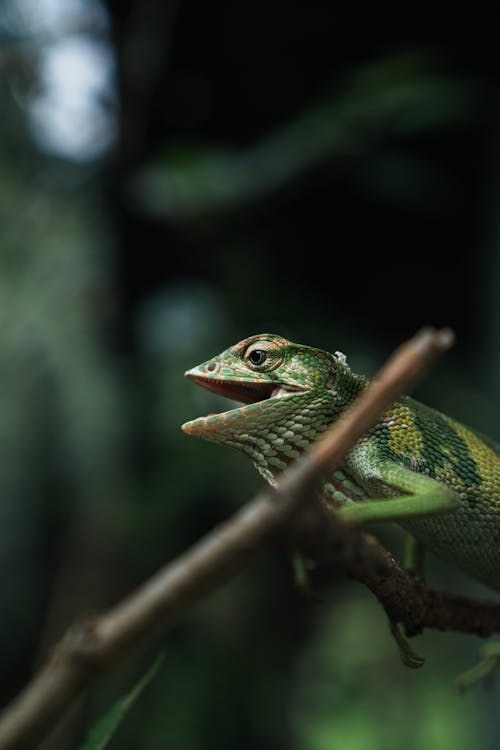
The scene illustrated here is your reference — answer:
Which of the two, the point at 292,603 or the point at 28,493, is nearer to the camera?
the point at 292,603

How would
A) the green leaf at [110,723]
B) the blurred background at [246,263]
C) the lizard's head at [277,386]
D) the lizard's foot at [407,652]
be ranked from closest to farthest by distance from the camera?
1. the green leaf at [110,723]
2. the lizard's foot at [407,652]
3. the lizard's head at [277,386]
4. the blurred background at [246,263]

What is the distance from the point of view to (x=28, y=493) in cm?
404

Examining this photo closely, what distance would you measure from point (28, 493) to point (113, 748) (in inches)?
57.8

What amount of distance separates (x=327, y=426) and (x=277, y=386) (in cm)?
9

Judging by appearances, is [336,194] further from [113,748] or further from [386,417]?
[113,748]

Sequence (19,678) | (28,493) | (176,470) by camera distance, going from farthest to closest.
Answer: (28,493)
(19,678)
(176,470)

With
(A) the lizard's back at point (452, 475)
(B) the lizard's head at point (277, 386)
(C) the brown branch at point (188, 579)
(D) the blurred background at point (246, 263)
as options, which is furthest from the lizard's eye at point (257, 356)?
(D) the blurred background at point (246, 263)

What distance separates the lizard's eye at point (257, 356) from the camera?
111 centimetres

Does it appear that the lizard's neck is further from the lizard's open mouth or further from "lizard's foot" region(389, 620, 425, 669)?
"lizard's foot" region(389, 620, 425, 669)

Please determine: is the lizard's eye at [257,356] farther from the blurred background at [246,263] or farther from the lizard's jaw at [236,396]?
the blurred background at [246,263]

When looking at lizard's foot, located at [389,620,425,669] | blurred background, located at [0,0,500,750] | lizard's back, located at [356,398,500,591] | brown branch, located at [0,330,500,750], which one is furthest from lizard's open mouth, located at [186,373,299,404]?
blurred background, located at [0,0,500,750]

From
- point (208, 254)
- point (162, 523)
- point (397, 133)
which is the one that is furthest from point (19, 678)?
point (397, 133)

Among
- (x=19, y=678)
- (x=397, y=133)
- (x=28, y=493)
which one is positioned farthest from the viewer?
(x=28, y=493)

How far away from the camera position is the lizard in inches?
41.6
